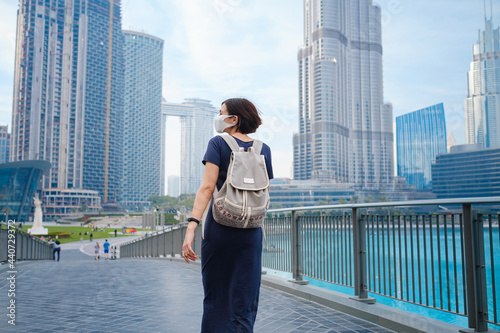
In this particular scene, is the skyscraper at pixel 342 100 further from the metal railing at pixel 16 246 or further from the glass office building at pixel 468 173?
the metal railing at pixel 16 246

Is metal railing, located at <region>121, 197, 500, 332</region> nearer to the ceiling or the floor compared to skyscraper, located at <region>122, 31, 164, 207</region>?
nearer to the floor

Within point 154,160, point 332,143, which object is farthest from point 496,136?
point 154,160

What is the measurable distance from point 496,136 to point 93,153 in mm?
143362

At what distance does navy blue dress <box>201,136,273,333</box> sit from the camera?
252 centimetres

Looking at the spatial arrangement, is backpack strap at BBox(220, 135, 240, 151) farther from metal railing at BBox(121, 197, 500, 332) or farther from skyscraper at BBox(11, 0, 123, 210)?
skyscraper at BBox(11, 0, 123, 210)

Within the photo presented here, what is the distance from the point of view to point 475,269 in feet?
10.2

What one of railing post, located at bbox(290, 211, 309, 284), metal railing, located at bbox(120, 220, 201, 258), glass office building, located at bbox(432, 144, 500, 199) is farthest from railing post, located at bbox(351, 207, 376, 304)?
glass office building, located at bbox(432, 144, 500, 199)

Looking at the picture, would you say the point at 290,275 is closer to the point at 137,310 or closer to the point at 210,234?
the point at 137,310

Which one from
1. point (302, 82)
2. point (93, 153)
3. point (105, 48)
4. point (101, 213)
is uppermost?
point (105, 48)

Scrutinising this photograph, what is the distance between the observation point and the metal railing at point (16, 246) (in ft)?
29.9

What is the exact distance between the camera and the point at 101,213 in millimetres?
117375

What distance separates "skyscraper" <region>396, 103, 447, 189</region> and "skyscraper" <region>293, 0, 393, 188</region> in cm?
1931

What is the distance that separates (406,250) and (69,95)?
135342 mm

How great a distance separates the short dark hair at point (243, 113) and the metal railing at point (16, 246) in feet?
26.4
